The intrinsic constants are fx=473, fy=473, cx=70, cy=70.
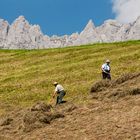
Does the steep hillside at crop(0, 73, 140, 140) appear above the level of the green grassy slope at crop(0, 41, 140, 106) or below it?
below

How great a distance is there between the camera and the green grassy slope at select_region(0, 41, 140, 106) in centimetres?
3766

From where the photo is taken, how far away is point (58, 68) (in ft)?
158

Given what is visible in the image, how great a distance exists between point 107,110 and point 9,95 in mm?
16444

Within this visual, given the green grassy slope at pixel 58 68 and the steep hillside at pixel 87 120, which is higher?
the green grassy slope at pixel 58 68

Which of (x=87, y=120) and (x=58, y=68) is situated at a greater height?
(x=58, y=68)

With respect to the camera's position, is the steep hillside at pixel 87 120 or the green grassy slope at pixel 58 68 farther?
the green grassy slope at pixel 58 68

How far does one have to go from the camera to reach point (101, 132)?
20703 millimetres

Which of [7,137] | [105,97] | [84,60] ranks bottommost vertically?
[7,137]

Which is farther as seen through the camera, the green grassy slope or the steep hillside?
the green grassy slope

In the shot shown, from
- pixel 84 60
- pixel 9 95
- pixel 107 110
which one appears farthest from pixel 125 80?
pixel 84 60

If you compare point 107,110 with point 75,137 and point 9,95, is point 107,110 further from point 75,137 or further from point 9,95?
point 9,95

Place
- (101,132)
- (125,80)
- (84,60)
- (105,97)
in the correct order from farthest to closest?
(84,60) < (125,80) < (105,97) < (101,132)

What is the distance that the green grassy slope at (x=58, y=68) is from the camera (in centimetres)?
3766

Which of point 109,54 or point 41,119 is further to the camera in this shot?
point 109,54
